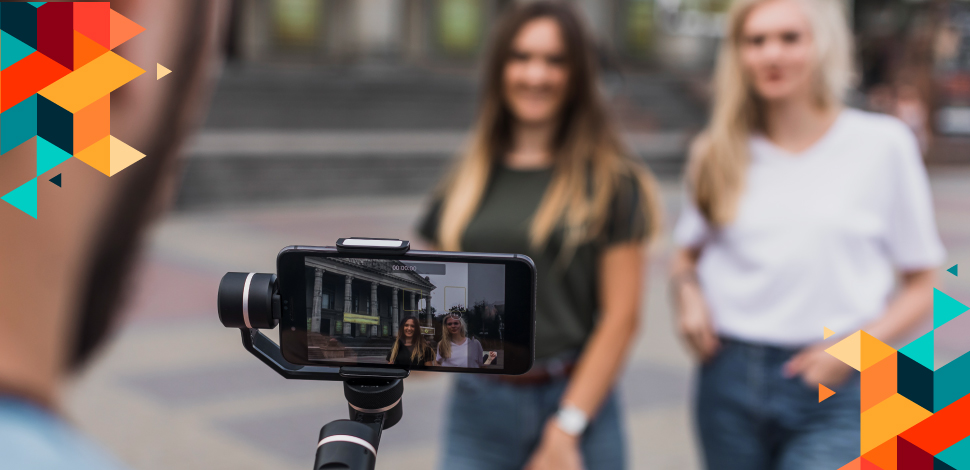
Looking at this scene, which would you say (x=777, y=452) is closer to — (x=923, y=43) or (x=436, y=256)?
(x=436, y=256)

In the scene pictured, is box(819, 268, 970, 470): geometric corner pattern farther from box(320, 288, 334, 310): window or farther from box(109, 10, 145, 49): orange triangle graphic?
box(109, 10, 145, 49): orange triangle graphic

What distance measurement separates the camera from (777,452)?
2.31 meters

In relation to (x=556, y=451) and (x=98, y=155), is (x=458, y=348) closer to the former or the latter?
(x=98, y=155)

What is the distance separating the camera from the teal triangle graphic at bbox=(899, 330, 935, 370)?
178cm

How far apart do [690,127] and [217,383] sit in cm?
1899

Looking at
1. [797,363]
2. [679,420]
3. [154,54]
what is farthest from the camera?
[679,420]

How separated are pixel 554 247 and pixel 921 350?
38.9 inches

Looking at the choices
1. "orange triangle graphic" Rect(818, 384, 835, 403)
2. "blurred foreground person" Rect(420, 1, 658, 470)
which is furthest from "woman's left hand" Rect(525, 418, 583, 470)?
"orange triangle graphic" Rect(818, 384, 835, 403)

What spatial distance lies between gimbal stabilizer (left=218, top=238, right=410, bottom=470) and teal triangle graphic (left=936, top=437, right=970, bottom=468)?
1359 millimetres

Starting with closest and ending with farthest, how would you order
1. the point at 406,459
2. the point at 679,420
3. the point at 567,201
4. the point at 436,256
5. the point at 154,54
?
the point at 154,54, the point at 436,256, the point at 567,201, the point at 406,459, the point at 679,420

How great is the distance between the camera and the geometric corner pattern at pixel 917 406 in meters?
1.76

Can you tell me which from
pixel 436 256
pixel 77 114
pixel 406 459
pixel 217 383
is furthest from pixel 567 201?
pixel 217 383

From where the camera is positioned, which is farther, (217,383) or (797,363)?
(217,383)

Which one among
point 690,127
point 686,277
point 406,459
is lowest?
point 690,127
